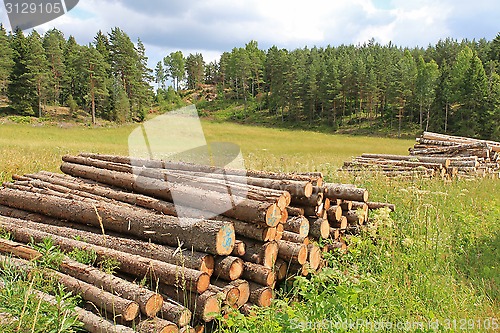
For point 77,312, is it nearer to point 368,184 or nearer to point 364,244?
point 364,244

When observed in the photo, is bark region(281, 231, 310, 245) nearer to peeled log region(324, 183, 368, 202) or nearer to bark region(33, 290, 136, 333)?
peeled log region(324, 183, 368, 202)

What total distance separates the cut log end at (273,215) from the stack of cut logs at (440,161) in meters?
8.00

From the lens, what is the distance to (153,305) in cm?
392

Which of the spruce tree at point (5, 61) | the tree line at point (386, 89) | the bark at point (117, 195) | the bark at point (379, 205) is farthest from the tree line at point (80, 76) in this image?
the bark at point (379, 205)

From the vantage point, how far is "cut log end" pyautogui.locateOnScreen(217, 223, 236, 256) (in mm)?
4609

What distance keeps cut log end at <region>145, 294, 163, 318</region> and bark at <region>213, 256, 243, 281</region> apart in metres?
0.90

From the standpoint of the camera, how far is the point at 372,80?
70250 mm

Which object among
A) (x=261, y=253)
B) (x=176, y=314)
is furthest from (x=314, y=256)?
(x=176, y=314)

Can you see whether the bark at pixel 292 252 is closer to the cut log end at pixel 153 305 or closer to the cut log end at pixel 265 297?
the cut log end at pixel 265 297

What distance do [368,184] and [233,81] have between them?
9536 centimetres

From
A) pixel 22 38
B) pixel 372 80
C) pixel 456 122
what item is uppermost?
pixel 22 38

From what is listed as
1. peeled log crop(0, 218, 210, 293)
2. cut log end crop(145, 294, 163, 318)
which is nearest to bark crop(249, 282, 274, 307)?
peeled log crop(0, 218, 210, 293)

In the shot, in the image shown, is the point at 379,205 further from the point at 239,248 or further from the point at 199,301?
the point at 199,301

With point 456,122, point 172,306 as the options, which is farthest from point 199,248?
point 456,122
